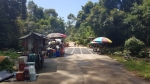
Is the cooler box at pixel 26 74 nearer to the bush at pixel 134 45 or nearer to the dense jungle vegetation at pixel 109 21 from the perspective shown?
the bush at pixel 134 45

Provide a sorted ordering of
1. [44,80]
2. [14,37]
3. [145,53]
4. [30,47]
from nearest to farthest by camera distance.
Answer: [44,80] < [30,47] < [145,53] < [14,37]

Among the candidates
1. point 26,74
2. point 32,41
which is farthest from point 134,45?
point 26,74

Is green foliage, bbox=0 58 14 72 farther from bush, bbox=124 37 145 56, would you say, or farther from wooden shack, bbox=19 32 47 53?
bush, bbox=124 37 145 56

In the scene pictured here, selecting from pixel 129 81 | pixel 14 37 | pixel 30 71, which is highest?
pixel 14 37

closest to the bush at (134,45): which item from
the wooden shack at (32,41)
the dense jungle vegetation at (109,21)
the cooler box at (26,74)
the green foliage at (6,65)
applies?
the dense jungle vegetation at (109,21)

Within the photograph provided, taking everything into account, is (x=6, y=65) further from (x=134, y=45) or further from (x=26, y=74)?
(x=134, y=45)

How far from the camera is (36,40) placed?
1491cm

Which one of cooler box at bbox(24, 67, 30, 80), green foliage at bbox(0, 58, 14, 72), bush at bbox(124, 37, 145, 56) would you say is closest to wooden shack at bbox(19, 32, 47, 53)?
green foliage at bbox(0, 58, 14, 72)

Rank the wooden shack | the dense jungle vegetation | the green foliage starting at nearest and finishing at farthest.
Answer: the green foliage, the wooden shack, the dense jungle vegetation

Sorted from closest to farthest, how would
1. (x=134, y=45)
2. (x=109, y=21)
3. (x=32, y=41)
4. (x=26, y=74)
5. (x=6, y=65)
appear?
(x=26, y=74) < (x=6, y=65) < (x=32, y=41) < (x=134, y=45) < (x=109, y=21)

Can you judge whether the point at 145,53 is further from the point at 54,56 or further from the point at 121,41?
the point at 121,41

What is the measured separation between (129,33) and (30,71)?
2105 centimetres

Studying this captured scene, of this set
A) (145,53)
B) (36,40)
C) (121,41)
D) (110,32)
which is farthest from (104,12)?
(36,40)

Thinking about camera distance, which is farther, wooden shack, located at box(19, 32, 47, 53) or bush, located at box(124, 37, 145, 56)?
bush, located at box(124, 37, 145, 56)
